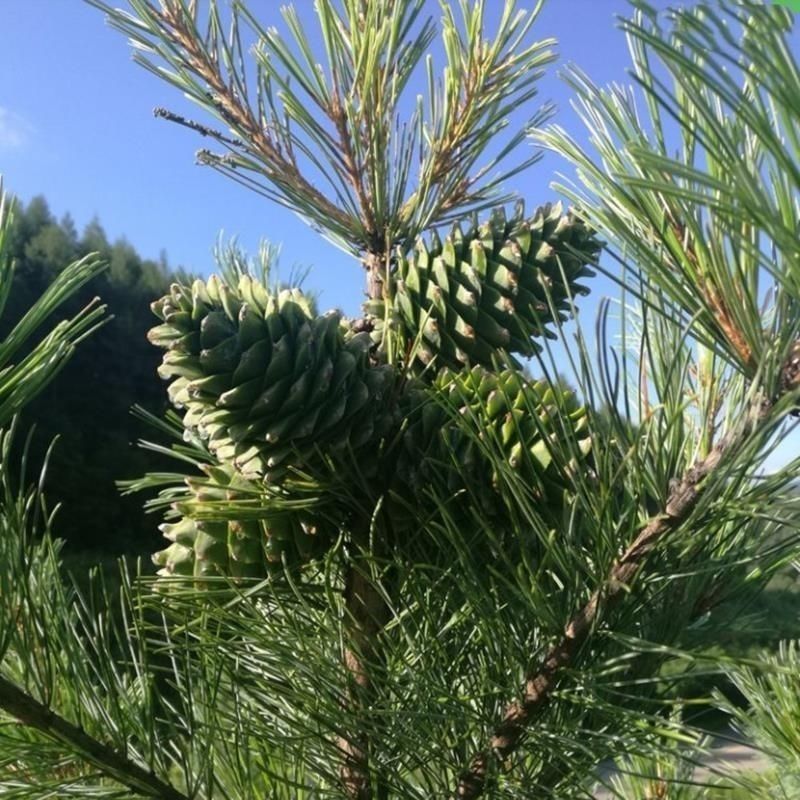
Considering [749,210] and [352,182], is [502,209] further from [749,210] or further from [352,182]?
[749,210]

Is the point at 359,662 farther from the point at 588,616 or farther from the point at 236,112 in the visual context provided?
the point at 236,112

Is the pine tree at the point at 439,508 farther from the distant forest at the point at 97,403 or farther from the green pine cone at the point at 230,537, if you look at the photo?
the distant forest at the point at 97,403

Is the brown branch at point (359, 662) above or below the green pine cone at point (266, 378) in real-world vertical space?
below

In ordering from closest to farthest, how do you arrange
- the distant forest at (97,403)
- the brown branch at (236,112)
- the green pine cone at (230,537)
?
the green pine cone at (230,537) < the brown branch at (236,112) < the distant forest at (97,403)

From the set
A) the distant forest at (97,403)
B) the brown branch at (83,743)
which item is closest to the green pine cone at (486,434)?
the brown branch at (83,743)

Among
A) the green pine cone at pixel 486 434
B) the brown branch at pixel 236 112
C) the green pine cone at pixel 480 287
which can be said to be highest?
the brown branch at pixel 236 112

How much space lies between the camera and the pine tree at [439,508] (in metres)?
0.27

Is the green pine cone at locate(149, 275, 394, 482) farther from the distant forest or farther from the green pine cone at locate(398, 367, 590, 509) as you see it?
the distant forest

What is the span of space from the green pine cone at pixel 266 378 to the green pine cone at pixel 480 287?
0.15 feet

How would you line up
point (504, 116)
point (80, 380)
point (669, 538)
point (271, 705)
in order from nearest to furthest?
point (669, 538) < point (271, 705) < point (504, 116) < point (80, 380)

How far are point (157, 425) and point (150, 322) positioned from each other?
186 inches

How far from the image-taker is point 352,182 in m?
0.48

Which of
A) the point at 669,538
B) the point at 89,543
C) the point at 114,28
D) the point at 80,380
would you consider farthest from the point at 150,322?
the point at 669,538

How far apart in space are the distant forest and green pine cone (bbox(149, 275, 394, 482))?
150 inches
